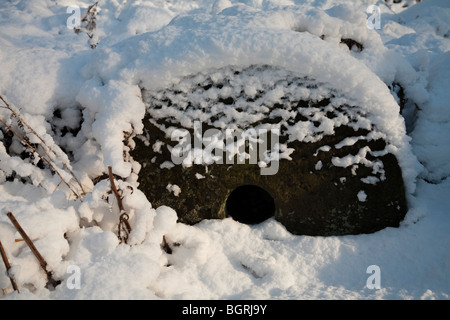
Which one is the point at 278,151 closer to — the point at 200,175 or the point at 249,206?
the point at 200,175

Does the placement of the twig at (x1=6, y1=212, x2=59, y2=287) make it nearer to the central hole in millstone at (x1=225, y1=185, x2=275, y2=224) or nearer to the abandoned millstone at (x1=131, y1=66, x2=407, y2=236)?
the abandoned millstone at (x1=131, y1=66, x2=407, y2=236)

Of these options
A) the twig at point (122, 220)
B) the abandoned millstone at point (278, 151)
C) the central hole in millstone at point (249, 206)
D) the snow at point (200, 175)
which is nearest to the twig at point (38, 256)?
the snow at point (200, 175)

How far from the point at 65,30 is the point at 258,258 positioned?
5326mm

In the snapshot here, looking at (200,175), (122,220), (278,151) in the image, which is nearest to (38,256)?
(122,220)

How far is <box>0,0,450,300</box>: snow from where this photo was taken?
4.54ft

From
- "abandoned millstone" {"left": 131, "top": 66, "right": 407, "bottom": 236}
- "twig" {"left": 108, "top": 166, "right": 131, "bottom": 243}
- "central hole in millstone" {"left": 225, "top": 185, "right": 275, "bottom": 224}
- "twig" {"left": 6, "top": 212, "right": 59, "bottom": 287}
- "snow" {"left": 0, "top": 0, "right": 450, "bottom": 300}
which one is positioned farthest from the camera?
"central hole in millstone" {"left": 225, "top": 185, "right": 275, "bottom": 224}

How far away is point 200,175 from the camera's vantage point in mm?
1922

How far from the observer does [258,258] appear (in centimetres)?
165

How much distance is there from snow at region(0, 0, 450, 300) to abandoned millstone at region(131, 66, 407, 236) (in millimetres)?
16

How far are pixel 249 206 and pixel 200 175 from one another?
2.25 ft

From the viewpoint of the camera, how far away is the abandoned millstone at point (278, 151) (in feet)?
6.11

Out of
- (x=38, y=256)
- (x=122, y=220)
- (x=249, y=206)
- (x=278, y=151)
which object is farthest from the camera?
(x=249, y=206)

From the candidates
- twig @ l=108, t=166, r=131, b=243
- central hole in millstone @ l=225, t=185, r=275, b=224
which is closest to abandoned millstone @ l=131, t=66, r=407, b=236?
central hole in millstone @ l=225, t=185, r=275, b=224

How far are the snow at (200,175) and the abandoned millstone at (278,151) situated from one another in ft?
0.05
